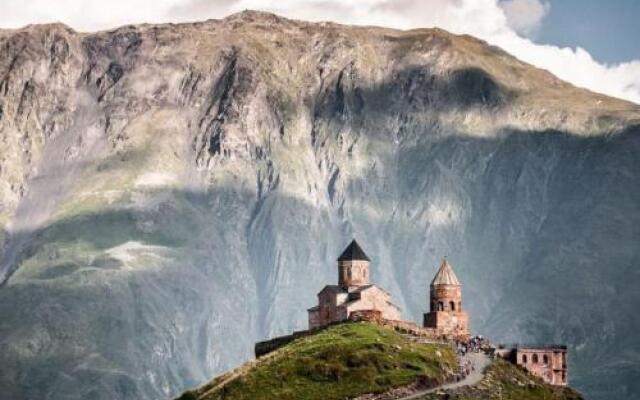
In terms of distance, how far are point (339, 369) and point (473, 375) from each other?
15.7 m

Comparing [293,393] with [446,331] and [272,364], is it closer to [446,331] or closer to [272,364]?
[272,364]

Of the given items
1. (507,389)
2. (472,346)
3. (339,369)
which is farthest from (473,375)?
(472,346)

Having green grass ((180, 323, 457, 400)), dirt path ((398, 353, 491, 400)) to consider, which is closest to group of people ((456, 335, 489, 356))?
dirt path ((398, 353, 491, 400))

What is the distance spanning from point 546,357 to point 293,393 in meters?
46.6

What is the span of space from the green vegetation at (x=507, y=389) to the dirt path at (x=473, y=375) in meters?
0.68

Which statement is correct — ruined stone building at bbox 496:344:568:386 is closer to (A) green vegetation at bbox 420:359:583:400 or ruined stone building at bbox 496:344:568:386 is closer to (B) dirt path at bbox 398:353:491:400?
(A) green vegetation at bbox 420:359:583:400

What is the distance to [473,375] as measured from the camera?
162750 millimetres

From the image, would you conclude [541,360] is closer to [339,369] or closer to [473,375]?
[473,375]

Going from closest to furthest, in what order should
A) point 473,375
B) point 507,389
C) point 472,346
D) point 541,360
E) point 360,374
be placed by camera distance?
point 360,374
point 507,389
point 473,375
point 472,346
point 541,360

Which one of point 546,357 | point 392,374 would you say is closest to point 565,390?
point 546,357

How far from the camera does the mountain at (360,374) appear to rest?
149375mm

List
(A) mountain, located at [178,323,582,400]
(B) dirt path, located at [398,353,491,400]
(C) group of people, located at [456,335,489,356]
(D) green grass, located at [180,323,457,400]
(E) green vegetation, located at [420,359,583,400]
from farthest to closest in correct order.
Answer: (C) group of people, located at [456,335,489,356] < (E) green vegetation, located at [420,359,583,400] < (D) green grass, located at [180,323,457,400] < (A) mountain, located at [178,323,582,400] < (B) dirt path, located at [398,353,491,400]

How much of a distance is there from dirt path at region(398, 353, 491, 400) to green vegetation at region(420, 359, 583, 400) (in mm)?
679

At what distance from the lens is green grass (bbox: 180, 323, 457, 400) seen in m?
150
